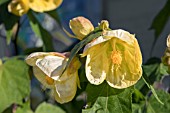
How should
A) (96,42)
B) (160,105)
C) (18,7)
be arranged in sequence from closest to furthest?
(96,42) < (160,105) < (18,7)

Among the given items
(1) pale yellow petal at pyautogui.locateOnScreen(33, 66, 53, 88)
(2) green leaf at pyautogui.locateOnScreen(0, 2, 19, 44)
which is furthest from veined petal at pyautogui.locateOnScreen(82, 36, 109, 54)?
(2) green leaf at pyautogui.locateOnScreen(0, 2, 19, 44)

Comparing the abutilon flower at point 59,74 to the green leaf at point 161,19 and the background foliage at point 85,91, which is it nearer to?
the background foliage at point 85,91

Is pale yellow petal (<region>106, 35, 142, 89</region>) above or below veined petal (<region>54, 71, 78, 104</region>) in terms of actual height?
above

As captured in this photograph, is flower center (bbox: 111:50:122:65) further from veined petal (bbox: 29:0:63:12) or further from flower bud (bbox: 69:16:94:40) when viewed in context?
veined petal (bbox: 29:0:63:12)

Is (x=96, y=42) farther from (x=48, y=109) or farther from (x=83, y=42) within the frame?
(x=48, y=109)

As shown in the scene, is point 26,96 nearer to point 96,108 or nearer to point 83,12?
point 96,108

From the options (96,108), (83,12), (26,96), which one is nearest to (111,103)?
(96,108)

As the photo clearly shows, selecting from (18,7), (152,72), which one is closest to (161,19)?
(152,72)
